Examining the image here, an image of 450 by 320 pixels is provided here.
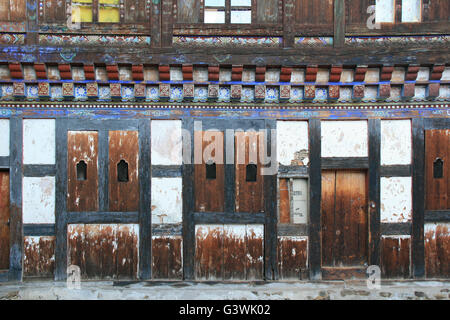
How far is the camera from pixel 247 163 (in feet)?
20.8

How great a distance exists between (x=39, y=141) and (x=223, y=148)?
325cm

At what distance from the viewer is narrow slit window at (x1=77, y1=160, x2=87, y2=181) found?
247 inches

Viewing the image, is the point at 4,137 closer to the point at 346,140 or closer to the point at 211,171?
the point at 211,171

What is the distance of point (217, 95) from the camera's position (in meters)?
6.17

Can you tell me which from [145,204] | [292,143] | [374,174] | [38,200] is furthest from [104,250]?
[374,174]

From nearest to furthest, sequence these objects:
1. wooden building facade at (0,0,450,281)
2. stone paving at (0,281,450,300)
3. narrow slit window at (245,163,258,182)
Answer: stone paving at (0,281,450,300), wooden building facade at (0,0,450,281), narrow slit window at (245,163,258,182)

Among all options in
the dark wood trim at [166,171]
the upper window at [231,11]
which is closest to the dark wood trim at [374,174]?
the upper window at [231,11]

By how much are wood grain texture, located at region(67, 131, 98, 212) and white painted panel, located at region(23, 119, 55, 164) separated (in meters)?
0.32

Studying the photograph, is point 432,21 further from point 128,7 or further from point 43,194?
point 43,194

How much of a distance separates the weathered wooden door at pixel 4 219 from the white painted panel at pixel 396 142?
22.1ft

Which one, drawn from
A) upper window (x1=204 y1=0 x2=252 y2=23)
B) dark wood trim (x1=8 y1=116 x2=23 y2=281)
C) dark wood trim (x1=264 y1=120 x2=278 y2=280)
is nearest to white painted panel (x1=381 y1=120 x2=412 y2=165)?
dark wood trim (x1=264 y1=120 x2=278 y2=280)

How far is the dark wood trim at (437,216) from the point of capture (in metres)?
6.27

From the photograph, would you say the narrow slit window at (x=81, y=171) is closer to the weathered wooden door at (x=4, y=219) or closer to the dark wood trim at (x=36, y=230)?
the dark wood trim at (x=36, y=230)

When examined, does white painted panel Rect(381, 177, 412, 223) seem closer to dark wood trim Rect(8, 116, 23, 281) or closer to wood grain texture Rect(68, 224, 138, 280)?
wood grain texture Rect(68, 224, 138, 280)
